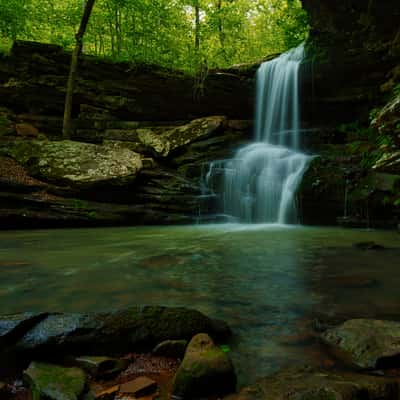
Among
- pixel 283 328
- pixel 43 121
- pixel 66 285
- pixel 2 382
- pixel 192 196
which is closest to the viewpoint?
pixel 2 382

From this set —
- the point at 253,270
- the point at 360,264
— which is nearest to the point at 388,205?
the point at 360,264

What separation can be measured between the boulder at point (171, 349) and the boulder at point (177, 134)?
11.8m

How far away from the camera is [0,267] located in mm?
4766

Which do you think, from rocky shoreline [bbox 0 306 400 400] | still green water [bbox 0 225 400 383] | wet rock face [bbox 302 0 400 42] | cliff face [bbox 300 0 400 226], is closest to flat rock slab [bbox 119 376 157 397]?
rocky shoreline [bbox 0 306 400 400]

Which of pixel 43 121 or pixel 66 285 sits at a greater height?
pixel 43 121

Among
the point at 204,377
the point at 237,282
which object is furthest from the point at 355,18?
the point at 204,377

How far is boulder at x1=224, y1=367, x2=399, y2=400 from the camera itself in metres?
1.53

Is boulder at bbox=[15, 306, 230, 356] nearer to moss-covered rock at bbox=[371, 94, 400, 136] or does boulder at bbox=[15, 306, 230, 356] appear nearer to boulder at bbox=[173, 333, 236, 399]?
boulder at bbox=[173, 333, 236, 399]

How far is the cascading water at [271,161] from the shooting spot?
11211 millimetres

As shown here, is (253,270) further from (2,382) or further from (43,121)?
(43,121)

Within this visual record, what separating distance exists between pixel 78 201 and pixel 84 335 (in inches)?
345

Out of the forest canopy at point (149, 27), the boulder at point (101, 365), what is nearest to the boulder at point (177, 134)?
the forest canopy at point (149, 27)

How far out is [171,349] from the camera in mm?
2125

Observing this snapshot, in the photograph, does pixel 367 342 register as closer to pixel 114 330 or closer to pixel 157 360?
pixel 157 360
